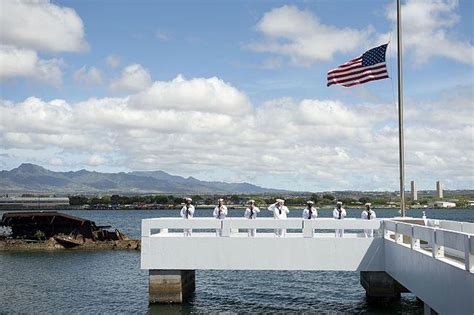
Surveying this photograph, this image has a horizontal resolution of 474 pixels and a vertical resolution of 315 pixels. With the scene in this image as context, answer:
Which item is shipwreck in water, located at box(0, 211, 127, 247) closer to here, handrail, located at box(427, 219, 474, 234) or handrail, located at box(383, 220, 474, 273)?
handrail, located at box(427, 219, 474, 234)

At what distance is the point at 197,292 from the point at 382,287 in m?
8.75

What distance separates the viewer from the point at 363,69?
24500 mm

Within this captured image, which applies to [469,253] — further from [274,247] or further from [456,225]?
[274,247]

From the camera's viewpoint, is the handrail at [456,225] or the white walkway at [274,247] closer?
the handrail at [456,225]

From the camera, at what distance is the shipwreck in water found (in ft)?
186

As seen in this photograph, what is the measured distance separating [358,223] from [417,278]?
18.0 ft

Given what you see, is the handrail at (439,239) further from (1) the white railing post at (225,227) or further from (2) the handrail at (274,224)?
(1) the white railing post at (225,227)

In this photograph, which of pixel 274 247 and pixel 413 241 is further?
pixel 274 247

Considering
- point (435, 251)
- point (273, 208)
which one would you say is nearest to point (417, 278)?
point (435, 251)

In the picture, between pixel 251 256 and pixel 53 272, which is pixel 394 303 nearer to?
pixel 251 256

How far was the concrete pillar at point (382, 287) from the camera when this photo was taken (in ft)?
74.8

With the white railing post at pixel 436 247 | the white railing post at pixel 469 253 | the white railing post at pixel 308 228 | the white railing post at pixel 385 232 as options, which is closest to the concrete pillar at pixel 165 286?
the white railing post at pixel 308 228

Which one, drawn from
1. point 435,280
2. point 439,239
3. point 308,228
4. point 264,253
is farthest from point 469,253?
point 264,253

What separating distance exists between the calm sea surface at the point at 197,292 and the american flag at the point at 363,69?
8708mm
